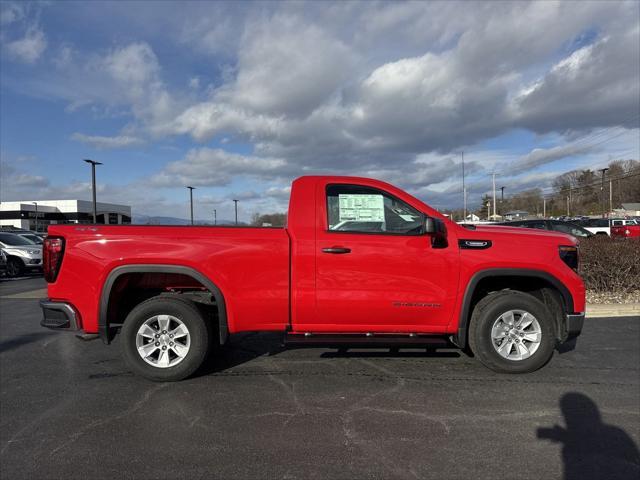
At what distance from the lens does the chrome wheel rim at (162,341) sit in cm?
411

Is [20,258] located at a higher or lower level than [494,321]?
higher

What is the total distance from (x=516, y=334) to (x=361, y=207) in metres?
2.02

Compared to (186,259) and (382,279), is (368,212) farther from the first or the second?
(186,259)

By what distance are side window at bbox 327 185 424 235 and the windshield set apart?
640 inches

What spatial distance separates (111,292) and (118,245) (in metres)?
0.49

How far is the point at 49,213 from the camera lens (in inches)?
2510

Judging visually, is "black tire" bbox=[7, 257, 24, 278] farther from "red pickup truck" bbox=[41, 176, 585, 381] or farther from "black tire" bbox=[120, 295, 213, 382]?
"black tire" bbox=[120, 295, 213, 382]

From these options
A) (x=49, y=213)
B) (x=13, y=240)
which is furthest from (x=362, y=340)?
(x=49, y=213)

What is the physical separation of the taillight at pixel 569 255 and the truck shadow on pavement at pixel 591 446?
137 cm

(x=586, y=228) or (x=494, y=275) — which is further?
(x=586, y=228)

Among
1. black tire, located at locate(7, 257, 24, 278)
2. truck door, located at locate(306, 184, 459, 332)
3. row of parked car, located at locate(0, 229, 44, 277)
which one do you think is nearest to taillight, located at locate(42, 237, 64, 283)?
truck door, located at locate(306, 184, 459, 332)

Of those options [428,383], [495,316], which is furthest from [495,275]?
[428,383]

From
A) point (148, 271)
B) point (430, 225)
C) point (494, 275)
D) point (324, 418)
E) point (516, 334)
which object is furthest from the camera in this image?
point (516, 334)

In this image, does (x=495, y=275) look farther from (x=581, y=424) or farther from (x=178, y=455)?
(x=178, y=455)
